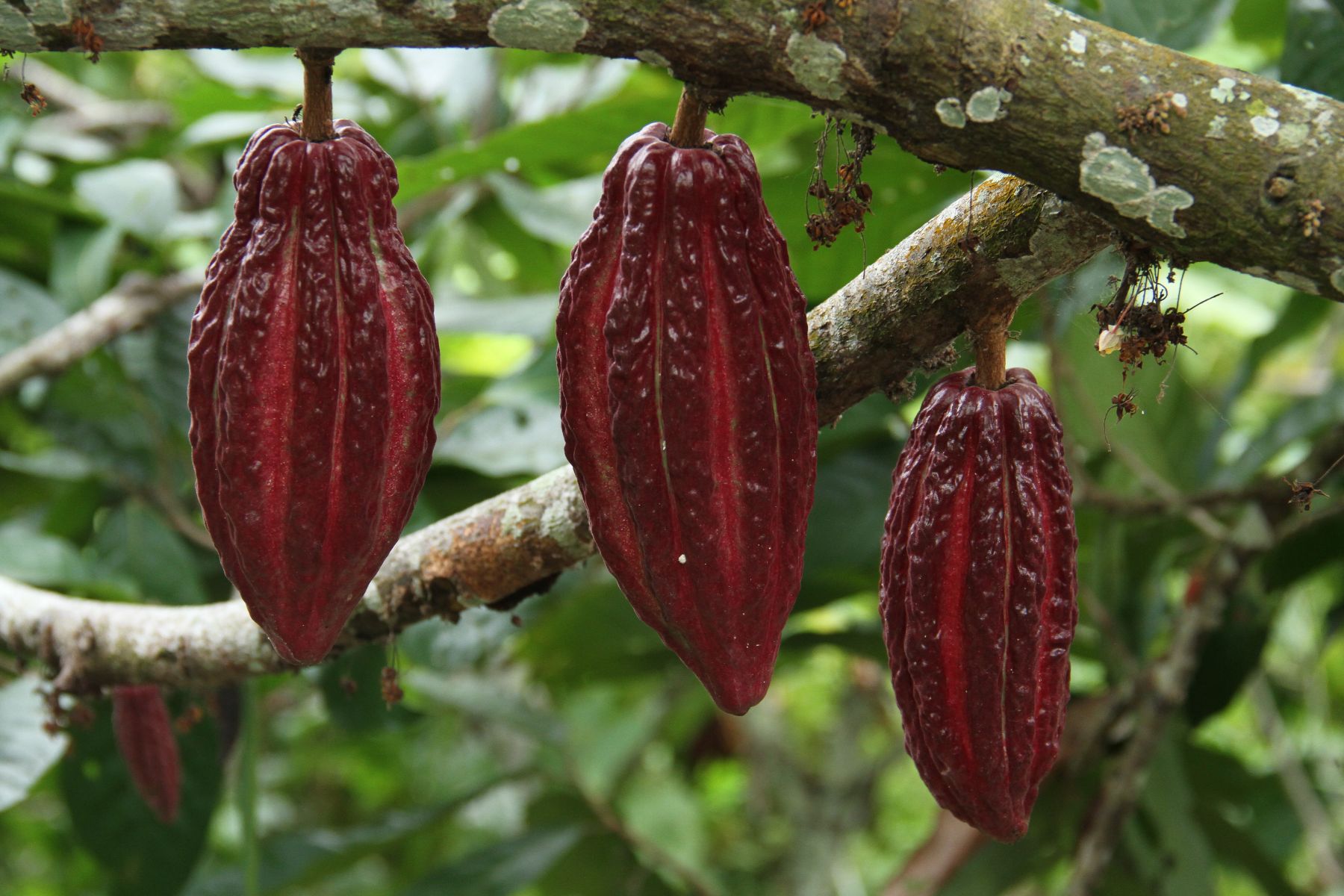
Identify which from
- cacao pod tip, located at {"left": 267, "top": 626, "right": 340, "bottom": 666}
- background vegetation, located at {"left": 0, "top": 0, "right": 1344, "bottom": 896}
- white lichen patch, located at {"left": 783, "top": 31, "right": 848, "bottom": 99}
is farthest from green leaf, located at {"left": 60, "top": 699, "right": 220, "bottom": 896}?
white lichen patch, located at {"left": 783, "top": 31, "right": 848, "bottom": 99}


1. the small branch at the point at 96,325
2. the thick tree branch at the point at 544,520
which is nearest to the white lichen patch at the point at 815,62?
the thick tree branch at the point at 544,520

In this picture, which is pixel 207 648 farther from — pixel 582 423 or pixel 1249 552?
pixel 1249 552

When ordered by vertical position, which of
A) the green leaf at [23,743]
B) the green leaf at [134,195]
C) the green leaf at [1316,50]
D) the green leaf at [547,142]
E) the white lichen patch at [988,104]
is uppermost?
the white lichen patch at [988,104]

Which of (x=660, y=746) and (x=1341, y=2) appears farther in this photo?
(x=660, y=746)

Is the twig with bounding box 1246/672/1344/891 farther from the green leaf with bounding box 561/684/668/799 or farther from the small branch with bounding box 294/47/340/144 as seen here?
the small branch with bounding box 294/47/340/144

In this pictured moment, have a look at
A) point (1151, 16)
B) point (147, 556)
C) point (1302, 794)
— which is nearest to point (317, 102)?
point (1151, 16)

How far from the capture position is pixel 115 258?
8.32ft

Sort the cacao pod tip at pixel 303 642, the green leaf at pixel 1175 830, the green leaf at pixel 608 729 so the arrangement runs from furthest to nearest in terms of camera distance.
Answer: the green leaf at pixel 608 729 → the green leaf at pixel 1175 830 → the cacao pod tip at pixel 303 642

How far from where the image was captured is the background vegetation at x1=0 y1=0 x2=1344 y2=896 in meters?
1.82

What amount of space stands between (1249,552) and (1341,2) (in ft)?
2.60

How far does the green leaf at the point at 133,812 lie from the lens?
1836mm

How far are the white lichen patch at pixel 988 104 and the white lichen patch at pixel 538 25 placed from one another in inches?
8.8

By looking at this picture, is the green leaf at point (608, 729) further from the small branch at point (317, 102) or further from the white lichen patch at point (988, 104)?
the white lichen patch at point (988, 104)

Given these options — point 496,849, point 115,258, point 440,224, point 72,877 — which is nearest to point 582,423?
point 496,849
